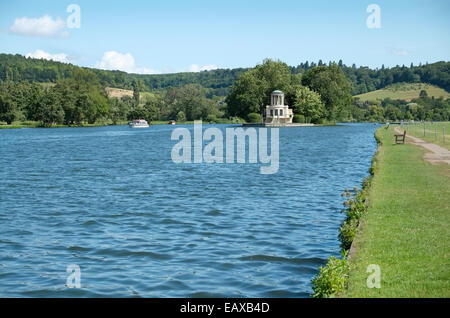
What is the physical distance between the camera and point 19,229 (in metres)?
18.3

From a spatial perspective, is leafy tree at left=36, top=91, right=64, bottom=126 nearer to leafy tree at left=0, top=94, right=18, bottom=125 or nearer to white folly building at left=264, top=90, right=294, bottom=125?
leafy tree at left=0, top=94, right=18, bottom=125

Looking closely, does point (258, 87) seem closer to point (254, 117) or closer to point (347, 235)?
point (254, 117)

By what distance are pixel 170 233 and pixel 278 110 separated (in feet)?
447

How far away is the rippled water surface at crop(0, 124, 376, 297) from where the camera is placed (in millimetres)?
12477

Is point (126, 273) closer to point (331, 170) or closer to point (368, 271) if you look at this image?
point (368, 271)

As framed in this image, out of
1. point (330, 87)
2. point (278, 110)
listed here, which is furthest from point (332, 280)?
point (330, 87)

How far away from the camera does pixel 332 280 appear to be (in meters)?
10.1

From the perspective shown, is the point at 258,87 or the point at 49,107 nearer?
the point at 49,107

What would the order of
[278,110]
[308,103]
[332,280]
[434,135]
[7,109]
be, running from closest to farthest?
[332,280], [434,135], [7,109], [308,103], [278,110]

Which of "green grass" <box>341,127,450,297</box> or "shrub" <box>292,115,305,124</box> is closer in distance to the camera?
"green grass" <box>341,127,450,297</box>

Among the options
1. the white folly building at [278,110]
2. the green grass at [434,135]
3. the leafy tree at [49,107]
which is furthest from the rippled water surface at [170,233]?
the leafy tree at [49,107]

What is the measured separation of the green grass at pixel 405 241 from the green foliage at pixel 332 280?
A: 0.53 ft

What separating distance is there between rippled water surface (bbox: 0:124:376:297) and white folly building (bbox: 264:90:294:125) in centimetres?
11810

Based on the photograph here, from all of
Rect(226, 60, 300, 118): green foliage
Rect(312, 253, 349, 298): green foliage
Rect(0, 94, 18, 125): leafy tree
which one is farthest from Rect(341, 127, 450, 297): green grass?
Rect(0, 94, 18, 125): leafy tree
